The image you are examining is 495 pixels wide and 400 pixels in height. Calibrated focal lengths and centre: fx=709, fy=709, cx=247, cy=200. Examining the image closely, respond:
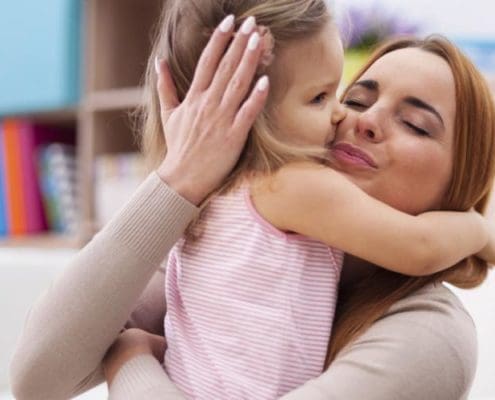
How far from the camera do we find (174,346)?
3.15ft

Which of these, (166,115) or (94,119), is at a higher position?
(166,115)

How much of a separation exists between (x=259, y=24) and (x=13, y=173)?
6.22ft

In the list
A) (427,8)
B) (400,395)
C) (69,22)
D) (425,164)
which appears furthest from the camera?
(69,22)

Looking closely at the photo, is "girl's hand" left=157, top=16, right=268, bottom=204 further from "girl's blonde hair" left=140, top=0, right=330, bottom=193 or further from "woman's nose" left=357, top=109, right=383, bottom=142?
"woman's nose" left=357, top=109, right=383, bottom=142

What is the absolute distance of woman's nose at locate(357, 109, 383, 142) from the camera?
36.2 inches

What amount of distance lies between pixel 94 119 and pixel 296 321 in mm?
1687

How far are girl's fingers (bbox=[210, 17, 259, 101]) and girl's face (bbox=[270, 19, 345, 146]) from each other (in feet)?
0.16

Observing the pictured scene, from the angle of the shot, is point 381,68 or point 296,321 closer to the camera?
point 296,321

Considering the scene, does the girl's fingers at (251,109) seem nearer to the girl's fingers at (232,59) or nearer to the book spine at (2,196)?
the girl's fingers at (232,59)

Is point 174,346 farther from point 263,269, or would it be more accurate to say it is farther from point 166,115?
point 166,115

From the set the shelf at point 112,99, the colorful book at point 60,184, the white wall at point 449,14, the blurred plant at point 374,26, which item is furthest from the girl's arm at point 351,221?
the colorful book at point 60,184

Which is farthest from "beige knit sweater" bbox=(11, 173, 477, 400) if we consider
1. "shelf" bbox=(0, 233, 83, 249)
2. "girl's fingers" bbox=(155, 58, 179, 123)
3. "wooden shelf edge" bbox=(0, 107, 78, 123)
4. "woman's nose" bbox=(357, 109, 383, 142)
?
"wooden shelf edge" bbox=(0, 107, 78, 123)

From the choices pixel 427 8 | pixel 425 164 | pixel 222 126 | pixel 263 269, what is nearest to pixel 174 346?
pixel 263 269

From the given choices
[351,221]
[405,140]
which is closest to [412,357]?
[351,221]
